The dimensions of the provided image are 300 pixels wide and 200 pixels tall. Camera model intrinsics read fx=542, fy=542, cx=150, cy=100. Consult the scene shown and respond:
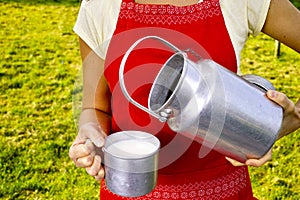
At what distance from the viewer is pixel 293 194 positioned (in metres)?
3.08

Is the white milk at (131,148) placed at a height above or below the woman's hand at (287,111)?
below

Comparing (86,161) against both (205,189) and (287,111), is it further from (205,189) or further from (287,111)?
(287,111)

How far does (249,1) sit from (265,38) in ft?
12.8

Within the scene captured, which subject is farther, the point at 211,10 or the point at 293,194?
the point at 293,194

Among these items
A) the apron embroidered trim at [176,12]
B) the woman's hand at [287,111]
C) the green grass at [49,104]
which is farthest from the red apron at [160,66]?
the green grass at [49,104]

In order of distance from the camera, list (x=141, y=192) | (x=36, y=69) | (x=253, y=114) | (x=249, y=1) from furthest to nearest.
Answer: (x=36, y=69) < (x=249, y=1) < (x=141, y=192) < (x=253, y=114)

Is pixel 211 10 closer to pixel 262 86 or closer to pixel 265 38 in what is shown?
pixel 262 86

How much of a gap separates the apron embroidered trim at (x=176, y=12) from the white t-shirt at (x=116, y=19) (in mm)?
34

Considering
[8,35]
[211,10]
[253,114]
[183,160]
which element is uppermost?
[211,10]

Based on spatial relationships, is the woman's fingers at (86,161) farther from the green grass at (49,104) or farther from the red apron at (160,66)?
the green grass at (49,104)

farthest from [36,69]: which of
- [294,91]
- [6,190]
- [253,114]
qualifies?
[253,114]

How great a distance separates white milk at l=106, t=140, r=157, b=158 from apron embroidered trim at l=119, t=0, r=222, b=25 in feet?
1.00

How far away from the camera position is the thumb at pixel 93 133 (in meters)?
1.32

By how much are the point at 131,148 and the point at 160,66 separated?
237mm
